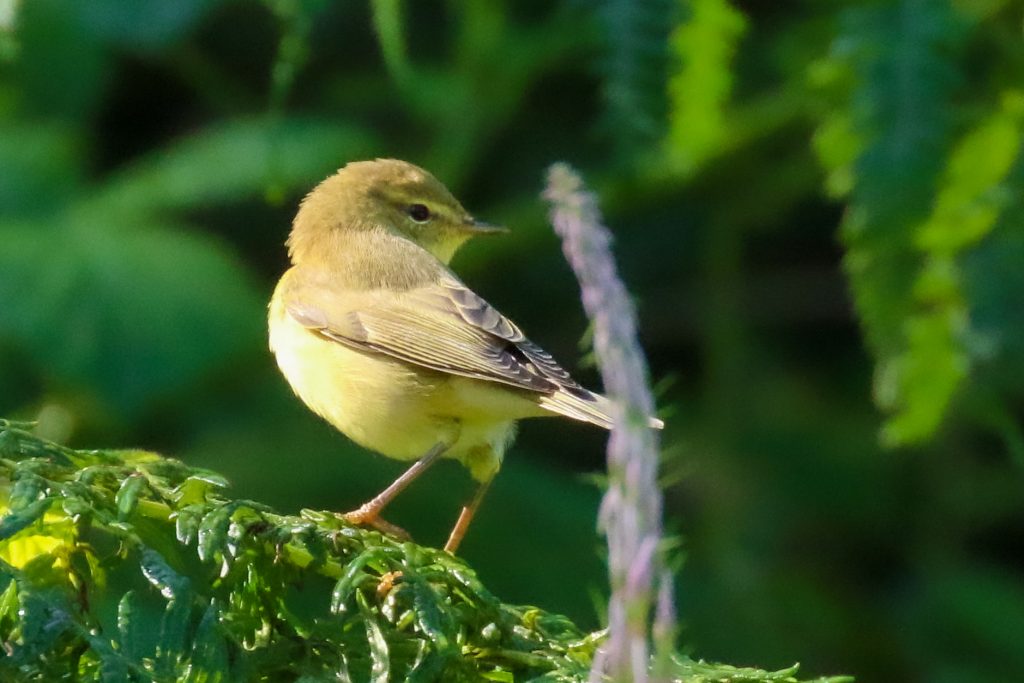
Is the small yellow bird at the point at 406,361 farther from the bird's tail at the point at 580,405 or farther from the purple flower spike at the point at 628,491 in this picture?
the purple flower spike at the point at 628,491

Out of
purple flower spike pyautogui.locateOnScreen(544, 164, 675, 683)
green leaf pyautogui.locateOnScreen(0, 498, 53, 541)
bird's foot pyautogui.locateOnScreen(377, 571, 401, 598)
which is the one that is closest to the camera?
purple flower spike pyautogui.locateOnScreen(544, 164, 675, 683)

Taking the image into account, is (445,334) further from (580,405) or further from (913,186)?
(913,186)

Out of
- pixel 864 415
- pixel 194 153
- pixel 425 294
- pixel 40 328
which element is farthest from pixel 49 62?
pixel 864 415

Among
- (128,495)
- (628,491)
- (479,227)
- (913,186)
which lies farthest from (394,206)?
(628,491)

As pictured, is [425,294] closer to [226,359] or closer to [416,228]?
[416,228]

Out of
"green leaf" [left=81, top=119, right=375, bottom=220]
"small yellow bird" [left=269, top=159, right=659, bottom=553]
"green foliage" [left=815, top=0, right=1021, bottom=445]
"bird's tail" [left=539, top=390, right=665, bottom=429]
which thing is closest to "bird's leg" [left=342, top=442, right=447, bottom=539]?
"small yellow bird" [left=269, top=159, right=659, bottom=553]

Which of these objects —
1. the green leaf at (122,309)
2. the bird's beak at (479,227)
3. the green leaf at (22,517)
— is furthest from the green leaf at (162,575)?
the green leaf at (122,309)

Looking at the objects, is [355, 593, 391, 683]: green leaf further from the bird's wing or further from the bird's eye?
the bird's eye

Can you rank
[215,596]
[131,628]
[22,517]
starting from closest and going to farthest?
1. [22,517]
2. [131,628]
3. [215,596]
